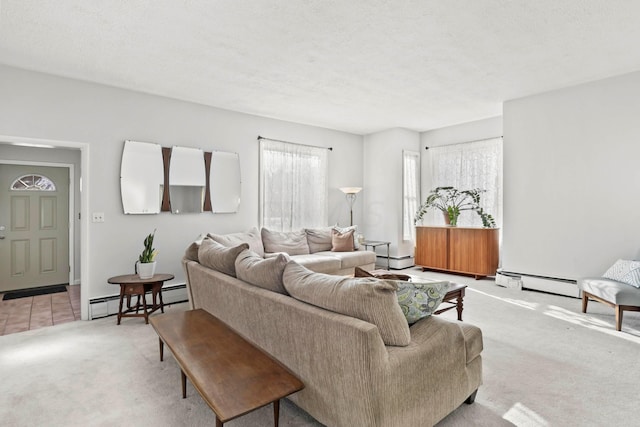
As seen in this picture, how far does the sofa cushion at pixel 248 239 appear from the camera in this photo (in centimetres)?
452

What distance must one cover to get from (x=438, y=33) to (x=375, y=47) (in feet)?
1.80

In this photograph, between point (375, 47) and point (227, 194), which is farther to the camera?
point (227, 194)

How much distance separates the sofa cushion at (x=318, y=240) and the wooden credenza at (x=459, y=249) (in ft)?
6.02

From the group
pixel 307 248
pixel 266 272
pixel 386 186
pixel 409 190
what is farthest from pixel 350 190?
pixel 266 272

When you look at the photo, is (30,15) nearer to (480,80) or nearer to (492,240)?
(480,80)

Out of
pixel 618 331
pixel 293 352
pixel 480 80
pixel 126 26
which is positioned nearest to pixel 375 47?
pixel 480 80

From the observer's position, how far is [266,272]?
2168 millimetres

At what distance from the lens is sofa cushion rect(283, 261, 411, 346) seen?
63.6 inches

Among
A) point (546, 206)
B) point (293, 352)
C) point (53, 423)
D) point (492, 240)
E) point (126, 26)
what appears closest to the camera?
point (293, 352)

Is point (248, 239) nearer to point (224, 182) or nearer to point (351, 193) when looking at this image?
point (224, 182)

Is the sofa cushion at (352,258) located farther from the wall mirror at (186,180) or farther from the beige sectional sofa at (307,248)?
the wall mirror at (186,180)

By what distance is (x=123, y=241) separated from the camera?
418 cm

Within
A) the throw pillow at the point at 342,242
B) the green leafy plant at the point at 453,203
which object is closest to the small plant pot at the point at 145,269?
the throw pillow at the point at 342,242

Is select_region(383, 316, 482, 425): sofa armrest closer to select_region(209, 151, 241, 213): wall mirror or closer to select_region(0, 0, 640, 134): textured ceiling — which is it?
select_region(0, 0, 640, 134): textured ceiling
